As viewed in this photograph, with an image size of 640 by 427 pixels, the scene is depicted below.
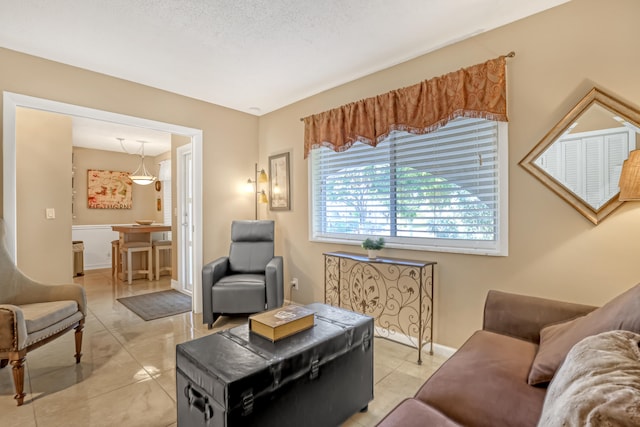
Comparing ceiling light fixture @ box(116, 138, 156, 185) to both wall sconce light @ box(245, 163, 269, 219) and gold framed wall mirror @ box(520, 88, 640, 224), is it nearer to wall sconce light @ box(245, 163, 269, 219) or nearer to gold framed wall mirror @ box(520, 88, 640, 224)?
wall sconce light @ box(245, 163, 269, 219)

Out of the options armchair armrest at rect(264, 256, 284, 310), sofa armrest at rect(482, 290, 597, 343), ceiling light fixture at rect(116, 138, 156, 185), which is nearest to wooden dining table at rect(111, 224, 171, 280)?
ceiling light fixture at rect(116, 138, 156, 185)

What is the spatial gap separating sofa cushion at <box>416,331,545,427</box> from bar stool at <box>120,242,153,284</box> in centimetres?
521

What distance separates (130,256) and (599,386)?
5.83 meters

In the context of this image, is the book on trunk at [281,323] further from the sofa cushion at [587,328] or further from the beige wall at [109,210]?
the beige wall at [109,210]

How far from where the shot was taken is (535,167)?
2.07 metres

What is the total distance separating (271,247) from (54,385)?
6.98 feet

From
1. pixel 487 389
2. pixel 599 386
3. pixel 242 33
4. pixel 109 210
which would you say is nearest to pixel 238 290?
pixel 242 33

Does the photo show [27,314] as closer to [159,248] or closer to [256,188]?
[256,188]

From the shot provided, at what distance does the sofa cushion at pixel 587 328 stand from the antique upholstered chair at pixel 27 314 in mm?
2791

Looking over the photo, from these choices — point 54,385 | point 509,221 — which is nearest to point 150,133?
point 54,385

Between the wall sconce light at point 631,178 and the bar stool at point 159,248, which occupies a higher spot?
the wall sconce light at point 631,178

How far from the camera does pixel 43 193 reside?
11.8 feet

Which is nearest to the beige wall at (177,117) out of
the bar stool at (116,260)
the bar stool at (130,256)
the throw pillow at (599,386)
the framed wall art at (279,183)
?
the framed wall art at (279,183)

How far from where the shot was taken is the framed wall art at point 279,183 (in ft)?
12.6
